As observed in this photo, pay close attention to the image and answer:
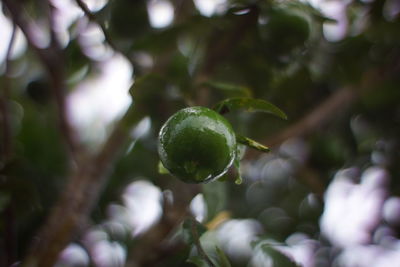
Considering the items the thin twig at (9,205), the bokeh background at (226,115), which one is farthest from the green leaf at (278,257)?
the thin twig at (9,205)

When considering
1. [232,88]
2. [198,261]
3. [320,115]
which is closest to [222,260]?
[198,261]

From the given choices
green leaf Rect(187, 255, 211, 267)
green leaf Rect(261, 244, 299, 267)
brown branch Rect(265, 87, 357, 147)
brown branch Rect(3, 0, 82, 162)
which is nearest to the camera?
green leaf Rect(187, 255, 211, 267)

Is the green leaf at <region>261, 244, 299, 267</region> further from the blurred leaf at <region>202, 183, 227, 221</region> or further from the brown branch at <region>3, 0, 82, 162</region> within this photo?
the brown branch at <region>3, 0, 82, 162</region>

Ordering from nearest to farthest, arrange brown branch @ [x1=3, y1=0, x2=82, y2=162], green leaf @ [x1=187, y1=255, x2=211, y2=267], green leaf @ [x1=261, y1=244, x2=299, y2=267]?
green leaf @ [x1=187, y1=255, x2=211, y2=267] → green leaf @ [x1=261, y1=244, x2=299, y2=267] → brown branch @ [x1=3, y1=0, x2=82, y2=162]

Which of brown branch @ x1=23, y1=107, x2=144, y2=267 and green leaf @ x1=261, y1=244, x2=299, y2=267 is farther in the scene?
brown branch @ x1=23, y1=107, x2=144, y2=267

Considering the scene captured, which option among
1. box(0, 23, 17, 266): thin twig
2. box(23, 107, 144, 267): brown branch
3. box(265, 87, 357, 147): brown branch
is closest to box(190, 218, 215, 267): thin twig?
box(23, 107, 144, 267): brown branch

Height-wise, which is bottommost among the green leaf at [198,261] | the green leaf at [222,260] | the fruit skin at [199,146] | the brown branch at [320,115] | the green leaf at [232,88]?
the brown branch at [320,115]

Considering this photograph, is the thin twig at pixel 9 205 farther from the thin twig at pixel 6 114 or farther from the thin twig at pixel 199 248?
the thin twig at pixel 199 248
